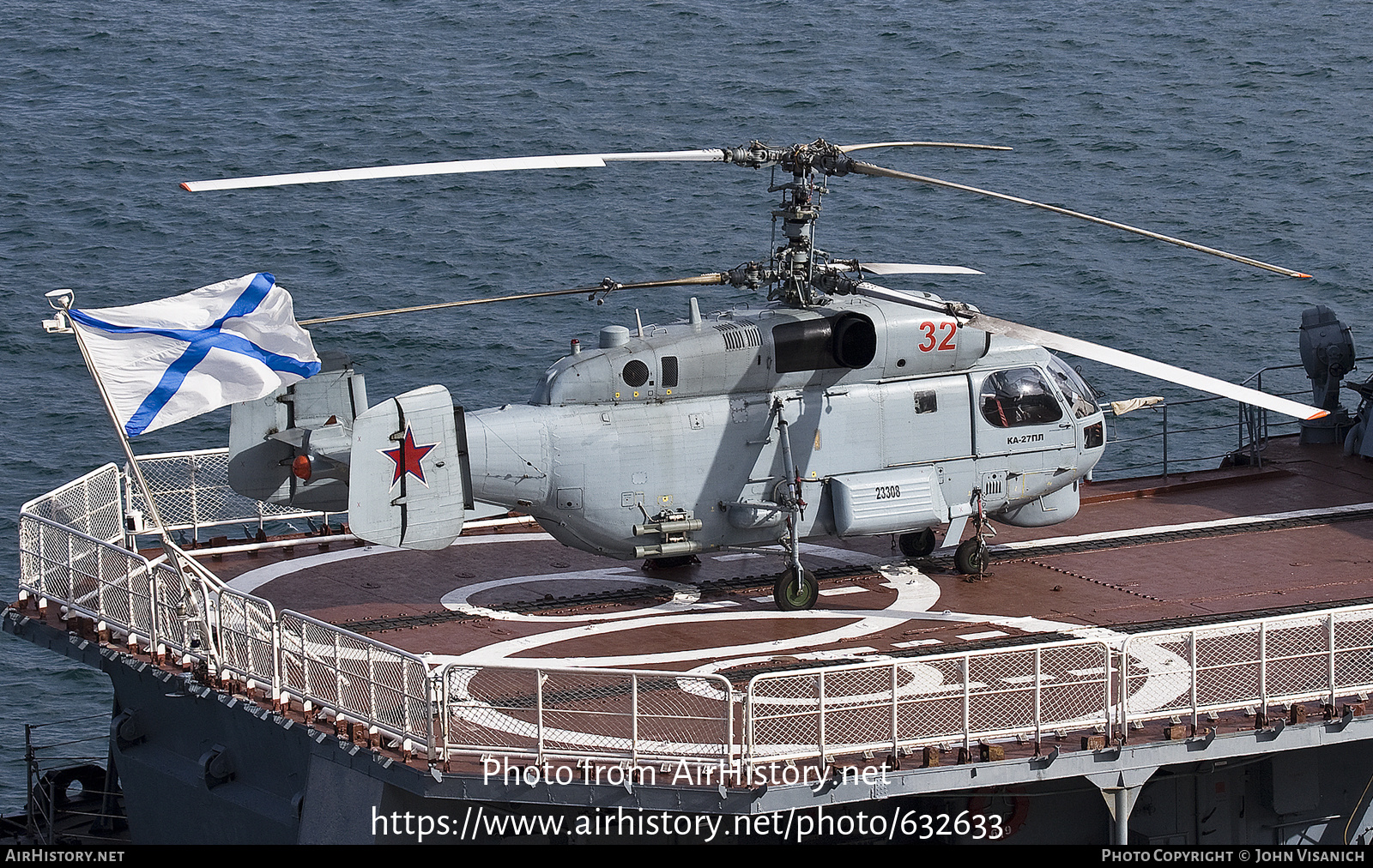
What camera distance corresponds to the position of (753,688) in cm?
1856

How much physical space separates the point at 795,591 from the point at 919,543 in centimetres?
324

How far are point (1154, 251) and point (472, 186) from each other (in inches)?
925

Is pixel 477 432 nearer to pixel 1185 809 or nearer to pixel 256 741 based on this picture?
pixel 256 741

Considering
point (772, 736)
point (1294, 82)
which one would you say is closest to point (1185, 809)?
point (772, 736)

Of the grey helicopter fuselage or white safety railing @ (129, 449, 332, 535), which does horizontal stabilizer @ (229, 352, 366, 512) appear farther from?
white safety railing @ (129, 449, 332, 535)

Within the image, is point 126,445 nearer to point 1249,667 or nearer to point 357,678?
point 357,678

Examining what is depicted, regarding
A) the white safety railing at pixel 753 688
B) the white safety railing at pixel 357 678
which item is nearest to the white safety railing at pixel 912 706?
the white safety railing at pixel 753 688

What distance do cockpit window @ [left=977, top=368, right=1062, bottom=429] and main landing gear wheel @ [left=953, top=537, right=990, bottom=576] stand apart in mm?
1717

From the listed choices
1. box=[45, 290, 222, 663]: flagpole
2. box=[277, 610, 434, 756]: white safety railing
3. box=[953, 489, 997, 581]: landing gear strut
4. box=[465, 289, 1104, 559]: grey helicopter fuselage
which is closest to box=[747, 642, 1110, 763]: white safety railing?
box=[277, 610, 434, 756]: white safety railing

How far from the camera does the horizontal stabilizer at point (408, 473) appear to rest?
22.1 m

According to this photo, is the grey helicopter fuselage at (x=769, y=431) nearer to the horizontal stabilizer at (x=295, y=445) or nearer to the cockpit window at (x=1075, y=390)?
the cockpit window at (x=1075, y=390)

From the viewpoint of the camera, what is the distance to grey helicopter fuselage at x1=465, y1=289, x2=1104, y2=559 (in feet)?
77.0

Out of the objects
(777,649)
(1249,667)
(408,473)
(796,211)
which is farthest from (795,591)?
(1249,667)

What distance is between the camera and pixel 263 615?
20.8 m
